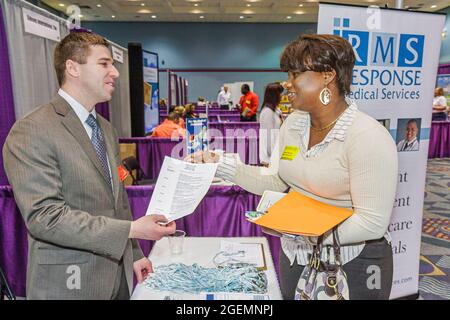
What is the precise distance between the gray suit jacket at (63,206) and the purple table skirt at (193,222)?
1.40 metres

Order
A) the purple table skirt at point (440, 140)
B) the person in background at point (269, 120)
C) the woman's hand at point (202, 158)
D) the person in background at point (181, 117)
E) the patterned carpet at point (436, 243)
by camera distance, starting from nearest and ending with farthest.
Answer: the woman's hand at point (202, 158), the patterned carpet at point (436, 243), the person in background at point (269, 120), the person in background at point (181, 117), the purple table skirt at point (440, 140)

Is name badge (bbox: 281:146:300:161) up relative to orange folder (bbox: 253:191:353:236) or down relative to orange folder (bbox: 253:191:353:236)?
up

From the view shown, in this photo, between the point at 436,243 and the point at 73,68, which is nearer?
the point at 73,68

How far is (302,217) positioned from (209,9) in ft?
50.5

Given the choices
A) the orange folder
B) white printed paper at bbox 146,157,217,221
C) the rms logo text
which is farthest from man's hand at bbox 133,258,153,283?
the rms logo text

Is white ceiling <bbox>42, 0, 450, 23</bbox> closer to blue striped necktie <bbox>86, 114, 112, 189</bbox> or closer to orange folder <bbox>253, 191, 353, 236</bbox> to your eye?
blue striped necktie <bbox>86, 114, 112, 189</bbox>

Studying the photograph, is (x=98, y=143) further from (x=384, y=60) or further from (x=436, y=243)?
(x=436, y=243)

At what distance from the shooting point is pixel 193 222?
9.29 ft

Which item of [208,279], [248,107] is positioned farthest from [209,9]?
[208,279]

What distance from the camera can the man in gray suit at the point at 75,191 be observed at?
1.15 m

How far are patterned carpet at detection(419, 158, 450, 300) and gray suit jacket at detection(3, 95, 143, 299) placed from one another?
240 centimetres

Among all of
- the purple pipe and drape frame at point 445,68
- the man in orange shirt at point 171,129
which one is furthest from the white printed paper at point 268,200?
the purple pipe and drape frame at point 445,68

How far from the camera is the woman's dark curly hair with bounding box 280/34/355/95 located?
3.84ft

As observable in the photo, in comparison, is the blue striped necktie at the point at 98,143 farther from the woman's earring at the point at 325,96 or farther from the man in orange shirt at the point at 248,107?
the man in orange shirt at the point at 248,107
